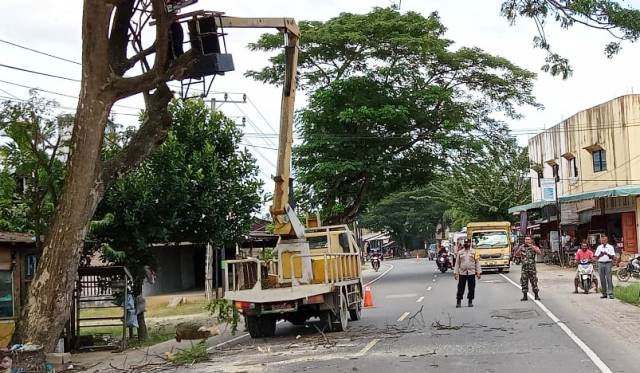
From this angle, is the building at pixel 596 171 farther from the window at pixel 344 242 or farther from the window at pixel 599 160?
the window at pixel 344 242

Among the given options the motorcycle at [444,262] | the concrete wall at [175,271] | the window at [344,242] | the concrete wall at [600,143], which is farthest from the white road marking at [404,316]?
the motorcycle at [444,262]

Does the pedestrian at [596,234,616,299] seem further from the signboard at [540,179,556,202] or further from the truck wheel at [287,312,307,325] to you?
the signboard at [540,179,556,202]

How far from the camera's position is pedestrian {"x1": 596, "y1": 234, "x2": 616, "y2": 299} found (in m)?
19.3

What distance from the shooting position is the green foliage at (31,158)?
12203 millimetres

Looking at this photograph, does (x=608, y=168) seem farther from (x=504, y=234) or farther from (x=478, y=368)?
(x=478, y=368)

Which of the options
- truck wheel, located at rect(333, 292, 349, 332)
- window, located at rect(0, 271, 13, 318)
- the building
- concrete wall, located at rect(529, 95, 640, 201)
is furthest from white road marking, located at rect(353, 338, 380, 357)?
concrete wall, located at rect(529, 95, 640, 201)

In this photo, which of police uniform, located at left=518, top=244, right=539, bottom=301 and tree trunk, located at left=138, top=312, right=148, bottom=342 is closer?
tree trunk, located at left=138, top=312, right=148, bottom=342

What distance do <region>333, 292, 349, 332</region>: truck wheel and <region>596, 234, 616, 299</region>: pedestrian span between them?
816 cm

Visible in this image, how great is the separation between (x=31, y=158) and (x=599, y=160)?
3241cm

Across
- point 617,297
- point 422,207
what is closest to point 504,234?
point 617,297

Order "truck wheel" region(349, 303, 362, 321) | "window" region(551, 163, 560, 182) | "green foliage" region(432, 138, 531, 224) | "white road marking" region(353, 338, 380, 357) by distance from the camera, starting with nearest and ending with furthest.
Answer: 1. "white road marking" region(353, 338, 380, 357)
2. "truck wheel" region(349, 303, 362, 321)
3. "window" region(551, 163, 560, 182)
4. "green foliage" region(432, 138, 531, 224)

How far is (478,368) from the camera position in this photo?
9.60 m

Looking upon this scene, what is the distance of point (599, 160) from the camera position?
1507 inches

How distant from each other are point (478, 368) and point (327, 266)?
5.14 meters
